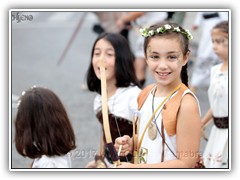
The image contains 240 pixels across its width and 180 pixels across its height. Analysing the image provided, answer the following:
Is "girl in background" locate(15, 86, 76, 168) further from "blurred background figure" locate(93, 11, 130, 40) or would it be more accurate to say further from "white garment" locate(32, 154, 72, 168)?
"blurred background figure" locate(93, 11, 130, 40)

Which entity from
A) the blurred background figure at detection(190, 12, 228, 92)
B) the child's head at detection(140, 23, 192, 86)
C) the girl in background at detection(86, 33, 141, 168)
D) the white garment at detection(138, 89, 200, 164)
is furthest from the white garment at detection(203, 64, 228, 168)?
the blurred background figure at detection(190, 12, 228, 92)

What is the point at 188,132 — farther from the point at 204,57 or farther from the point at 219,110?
the point at 204,57

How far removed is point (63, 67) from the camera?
6496 mm

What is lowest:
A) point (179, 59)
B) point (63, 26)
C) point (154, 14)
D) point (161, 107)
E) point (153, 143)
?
point (153, 143)

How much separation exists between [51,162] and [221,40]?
4.16 feet

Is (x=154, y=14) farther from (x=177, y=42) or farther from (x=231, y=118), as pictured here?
(x=177, y=42)

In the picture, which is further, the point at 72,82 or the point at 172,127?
the point at 72,82

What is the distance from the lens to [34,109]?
2.52 m

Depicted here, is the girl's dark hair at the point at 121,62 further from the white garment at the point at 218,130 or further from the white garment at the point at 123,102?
the white garment at the point at 218,130

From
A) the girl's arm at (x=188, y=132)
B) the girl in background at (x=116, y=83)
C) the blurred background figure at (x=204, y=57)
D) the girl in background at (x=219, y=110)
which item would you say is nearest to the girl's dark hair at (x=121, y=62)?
the girl in background at (x=116, y=83)

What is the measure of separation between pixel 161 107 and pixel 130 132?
1.74 feet

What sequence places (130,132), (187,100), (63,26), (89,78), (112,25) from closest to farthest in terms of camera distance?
(187,100)
(130,132)
(89,78)
(112,25)
(63,26)

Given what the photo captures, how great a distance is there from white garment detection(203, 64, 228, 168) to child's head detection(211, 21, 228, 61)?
112 millimetres

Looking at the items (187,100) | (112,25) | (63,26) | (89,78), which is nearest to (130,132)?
Answer: (89,78)
